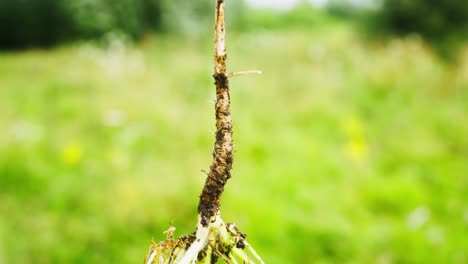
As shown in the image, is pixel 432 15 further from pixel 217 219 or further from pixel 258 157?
pixel 217 219

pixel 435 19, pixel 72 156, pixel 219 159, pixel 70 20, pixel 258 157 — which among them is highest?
pixel 70 20

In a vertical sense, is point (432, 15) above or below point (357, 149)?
above

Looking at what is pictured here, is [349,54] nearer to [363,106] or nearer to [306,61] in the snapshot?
[306,61]

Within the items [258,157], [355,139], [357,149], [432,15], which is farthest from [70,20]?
[357,149]

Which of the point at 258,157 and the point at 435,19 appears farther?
the point at 435,19

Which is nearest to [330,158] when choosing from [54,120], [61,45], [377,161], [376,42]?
[377,161]
